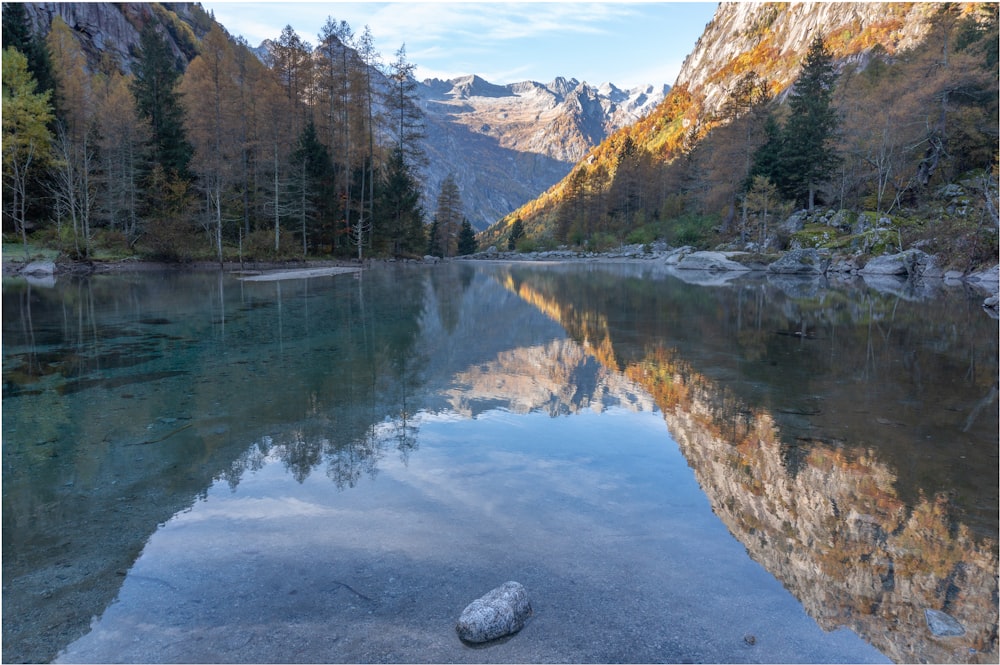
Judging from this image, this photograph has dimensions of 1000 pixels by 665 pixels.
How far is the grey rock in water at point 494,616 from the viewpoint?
2.69 metres

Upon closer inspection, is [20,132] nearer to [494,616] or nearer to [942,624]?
Answer: [494,616]

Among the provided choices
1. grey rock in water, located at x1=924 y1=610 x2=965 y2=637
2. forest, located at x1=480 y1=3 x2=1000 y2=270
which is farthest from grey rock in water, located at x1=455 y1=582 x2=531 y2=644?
forest, located at x1=480 y1=3 x2=1000 y2=270

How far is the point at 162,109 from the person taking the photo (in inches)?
1694

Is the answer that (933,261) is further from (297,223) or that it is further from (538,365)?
(297,223)

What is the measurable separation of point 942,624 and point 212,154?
4376 cm

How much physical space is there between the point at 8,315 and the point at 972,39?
6249 centimetres

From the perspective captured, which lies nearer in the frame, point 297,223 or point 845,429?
point 845,429

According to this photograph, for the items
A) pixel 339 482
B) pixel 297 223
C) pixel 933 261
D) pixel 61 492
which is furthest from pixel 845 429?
pixel 297 223

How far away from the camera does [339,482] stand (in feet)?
15.1

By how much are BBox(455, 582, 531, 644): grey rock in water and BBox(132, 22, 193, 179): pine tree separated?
1765 inches

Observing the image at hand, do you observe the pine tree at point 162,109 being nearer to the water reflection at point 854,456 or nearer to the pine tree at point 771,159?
the water reflection at point 854,456

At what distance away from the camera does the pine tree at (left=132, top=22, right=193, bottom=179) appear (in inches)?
1588

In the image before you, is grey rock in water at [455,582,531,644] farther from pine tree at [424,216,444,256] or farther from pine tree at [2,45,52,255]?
pine tree at [424,216,444,256]

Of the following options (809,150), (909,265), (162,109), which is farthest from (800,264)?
(162,109)
